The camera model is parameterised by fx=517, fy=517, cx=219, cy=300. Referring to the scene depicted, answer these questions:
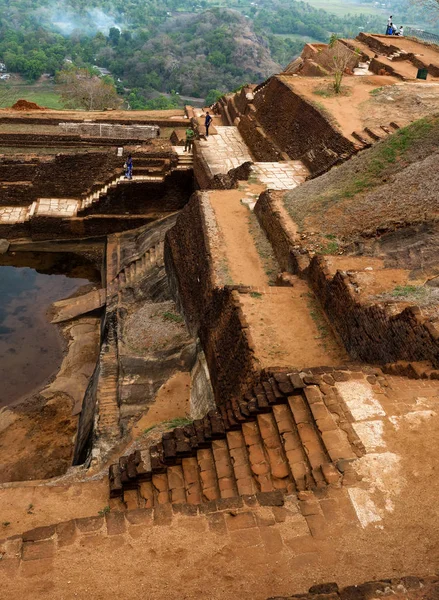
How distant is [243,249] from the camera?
9883mm

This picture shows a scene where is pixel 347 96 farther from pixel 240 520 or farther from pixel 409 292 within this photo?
pixel 240 520

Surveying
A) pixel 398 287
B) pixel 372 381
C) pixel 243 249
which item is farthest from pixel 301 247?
pixel 372 381

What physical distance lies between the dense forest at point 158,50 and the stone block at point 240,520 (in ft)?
147

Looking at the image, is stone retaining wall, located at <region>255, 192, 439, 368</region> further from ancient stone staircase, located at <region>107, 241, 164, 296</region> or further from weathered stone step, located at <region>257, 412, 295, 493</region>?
ancient stone staircase, located at <region>107, 241, 164, 296</region>

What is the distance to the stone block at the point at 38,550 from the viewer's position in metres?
4.18

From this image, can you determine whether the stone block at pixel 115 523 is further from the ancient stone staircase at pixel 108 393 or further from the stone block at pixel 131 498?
the ancient stone staircase at pixel 108 393

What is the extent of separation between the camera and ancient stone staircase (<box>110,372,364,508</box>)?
4.88 meters

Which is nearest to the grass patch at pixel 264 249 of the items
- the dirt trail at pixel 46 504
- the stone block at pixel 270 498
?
the dirt trail at pixel 46 504

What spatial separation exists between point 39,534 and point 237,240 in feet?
22.3

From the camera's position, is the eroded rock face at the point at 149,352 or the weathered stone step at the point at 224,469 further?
the eroded rock face at the point at 149,352

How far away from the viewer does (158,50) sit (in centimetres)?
6425

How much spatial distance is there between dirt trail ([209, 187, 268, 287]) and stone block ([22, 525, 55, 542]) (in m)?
5.24

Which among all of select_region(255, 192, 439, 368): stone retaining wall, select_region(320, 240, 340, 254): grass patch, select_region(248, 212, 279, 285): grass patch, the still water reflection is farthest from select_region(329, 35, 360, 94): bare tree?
the still water reflection

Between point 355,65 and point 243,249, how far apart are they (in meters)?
12.7
